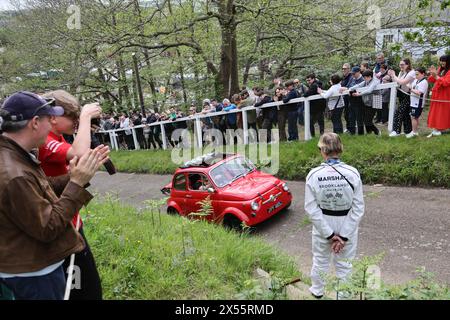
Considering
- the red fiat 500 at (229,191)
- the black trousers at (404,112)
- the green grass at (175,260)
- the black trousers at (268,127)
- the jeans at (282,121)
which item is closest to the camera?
the green grass at (175,260)

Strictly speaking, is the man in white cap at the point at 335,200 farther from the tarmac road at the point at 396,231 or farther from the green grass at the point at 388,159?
the green grass at the point at 388,159

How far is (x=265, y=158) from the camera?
11500 mm

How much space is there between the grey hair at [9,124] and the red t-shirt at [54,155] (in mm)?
755

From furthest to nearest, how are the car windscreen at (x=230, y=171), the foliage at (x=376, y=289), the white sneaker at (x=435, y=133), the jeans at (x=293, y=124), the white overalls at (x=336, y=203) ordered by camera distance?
the jeans at (x=293, y=124) < the white sneaker at (x=435, y=133) < the car windscreen at (x=230, y=171) < the white overalls at (x=336, y=203) < the foliage at (x=376, y=289)

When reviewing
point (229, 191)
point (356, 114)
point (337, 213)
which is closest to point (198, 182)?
point (229, 191)

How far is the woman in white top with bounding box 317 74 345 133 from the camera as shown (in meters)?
10.8

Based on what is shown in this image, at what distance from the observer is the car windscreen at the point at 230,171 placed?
8.41 metres

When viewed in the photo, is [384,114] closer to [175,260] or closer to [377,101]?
[377,101]

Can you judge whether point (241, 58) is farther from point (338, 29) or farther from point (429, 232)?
point (429, 232)

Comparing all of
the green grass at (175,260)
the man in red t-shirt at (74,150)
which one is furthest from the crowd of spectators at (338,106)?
the man in red t-shirt at (74,150)

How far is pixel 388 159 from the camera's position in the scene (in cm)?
908
